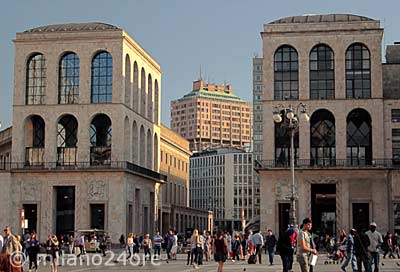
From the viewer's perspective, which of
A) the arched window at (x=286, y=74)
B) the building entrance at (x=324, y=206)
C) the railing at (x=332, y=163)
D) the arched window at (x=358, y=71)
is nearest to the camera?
the railing at (x=332, y=163)

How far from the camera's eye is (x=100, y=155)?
7194cm

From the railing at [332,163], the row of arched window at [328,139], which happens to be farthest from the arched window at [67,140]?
the row of arched window at [328,139]

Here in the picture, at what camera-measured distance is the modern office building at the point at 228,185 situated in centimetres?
16162

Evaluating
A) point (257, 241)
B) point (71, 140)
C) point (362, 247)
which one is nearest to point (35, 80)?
point (71, 140)

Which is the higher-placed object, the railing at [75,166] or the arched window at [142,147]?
the arched window at [142,147]

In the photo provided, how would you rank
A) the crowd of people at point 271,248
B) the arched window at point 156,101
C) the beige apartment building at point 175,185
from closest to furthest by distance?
the crowd of people at point 271,248 → the arched window at point 156,101 → the beige apartment building at point 175,185

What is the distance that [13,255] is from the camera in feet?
70.1

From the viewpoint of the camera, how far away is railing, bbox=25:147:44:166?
235 feet

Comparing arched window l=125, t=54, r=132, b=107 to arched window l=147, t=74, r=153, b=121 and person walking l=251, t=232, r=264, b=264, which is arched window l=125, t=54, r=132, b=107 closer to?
arched window l=147, t=74, r=153, b=121

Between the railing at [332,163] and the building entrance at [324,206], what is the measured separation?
1.75m

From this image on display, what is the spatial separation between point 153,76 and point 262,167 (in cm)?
2461

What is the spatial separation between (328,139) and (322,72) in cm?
576

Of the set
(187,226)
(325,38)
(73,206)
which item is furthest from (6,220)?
(187,226)

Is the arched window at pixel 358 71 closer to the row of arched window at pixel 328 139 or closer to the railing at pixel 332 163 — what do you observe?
the row of arched window at pixel 328 139
